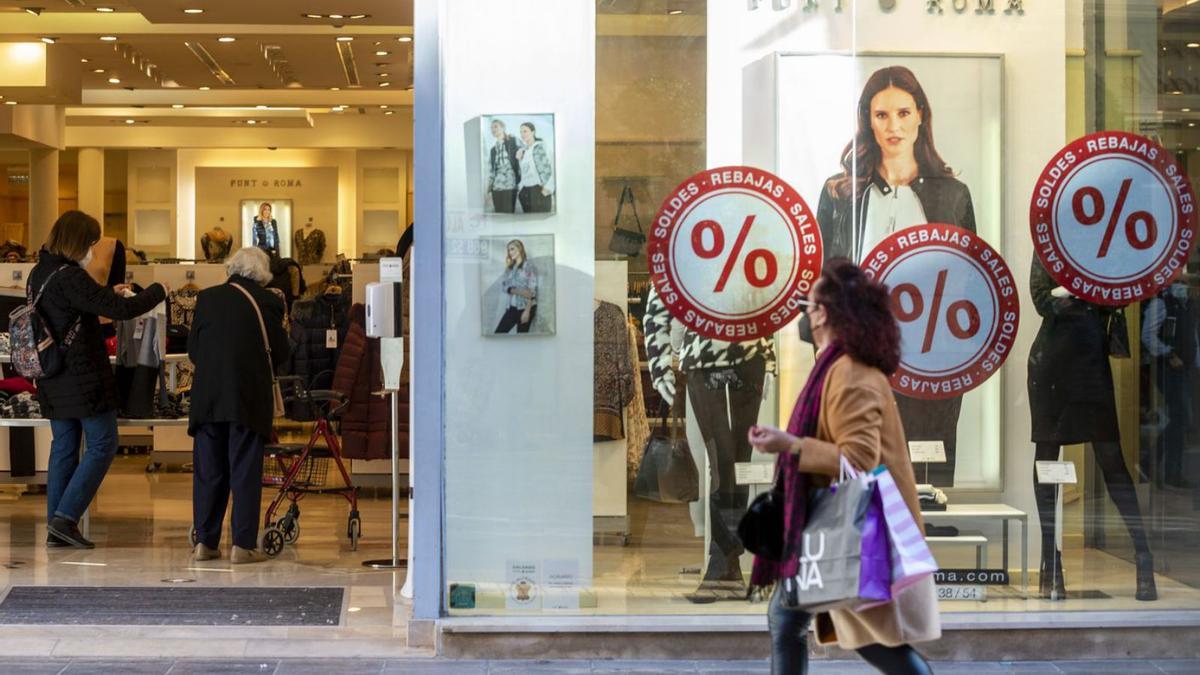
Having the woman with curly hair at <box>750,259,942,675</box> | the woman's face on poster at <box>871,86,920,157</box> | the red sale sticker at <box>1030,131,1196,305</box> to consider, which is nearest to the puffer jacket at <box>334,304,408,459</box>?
the woman's face on poster at <box>871,86,920,157</box>

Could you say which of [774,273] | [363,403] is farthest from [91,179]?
[774,273]

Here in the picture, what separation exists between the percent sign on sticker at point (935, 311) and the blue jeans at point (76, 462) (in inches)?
160

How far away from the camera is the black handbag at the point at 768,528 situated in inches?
155

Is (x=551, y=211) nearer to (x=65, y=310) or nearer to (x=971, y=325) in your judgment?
(x=971, y=325)

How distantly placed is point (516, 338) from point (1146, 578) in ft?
8.94

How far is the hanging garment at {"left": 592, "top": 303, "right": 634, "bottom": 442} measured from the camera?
561 cm

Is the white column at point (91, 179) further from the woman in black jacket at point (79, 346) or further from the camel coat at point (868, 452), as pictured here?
the camel coat at point (868, 452)

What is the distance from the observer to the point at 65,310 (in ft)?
23.8

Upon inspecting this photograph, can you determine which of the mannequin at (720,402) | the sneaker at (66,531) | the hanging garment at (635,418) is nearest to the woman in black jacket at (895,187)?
the mannequin at (720,402)

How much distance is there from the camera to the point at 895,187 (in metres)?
5.77

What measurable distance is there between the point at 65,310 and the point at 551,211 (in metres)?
3.01

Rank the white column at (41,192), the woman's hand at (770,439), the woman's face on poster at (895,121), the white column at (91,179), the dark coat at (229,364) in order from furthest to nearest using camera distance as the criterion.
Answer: the white column at (91,179) < the white column at (41,192) < the dark coat at (229,364) < the woman's face on poster at (895,121) < the woman's hand at (770,439)

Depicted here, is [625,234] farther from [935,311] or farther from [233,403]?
[233,403]

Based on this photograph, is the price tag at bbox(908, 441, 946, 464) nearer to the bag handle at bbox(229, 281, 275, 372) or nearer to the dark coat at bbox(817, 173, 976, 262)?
the dark coat at bbox(817, 173, 976, 262)
